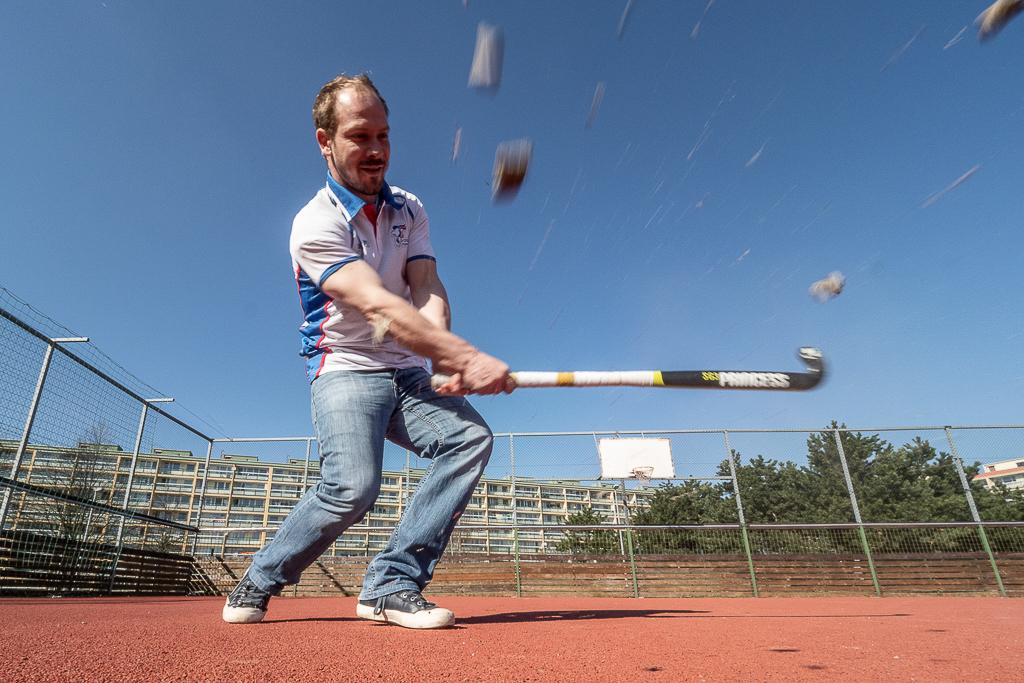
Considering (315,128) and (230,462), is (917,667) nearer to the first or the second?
(315,128)

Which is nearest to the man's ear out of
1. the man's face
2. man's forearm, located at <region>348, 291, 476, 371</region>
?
the man's face

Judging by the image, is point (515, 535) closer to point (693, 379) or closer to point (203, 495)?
point (203, 495)

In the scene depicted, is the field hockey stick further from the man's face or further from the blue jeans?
the man's face

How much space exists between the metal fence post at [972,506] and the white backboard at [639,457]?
15.5ft

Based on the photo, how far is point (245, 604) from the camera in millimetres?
2373

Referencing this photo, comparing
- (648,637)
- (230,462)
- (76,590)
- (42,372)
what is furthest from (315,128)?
(230,462)

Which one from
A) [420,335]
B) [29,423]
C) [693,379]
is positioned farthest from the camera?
[29,423]

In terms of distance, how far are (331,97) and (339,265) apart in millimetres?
777

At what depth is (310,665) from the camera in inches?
57.2

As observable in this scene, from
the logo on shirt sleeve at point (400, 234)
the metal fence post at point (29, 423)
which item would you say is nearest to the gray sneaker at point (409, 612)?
the logo on shirt sleeve at point (400, 234)

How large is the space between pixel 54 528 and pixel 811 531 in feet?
33.7

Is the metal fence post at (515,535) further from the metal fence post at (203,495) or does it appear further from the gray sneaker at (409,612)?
the gray sneaker at (409,612)

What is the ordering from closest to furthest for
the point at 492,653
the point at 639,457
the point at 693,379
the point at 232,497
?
the point at 492,653 < the point at 693,379 < the point at 639,457 < the point at 232,497

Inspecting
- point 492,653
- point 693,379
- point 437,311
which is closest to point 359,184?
point 437,311
